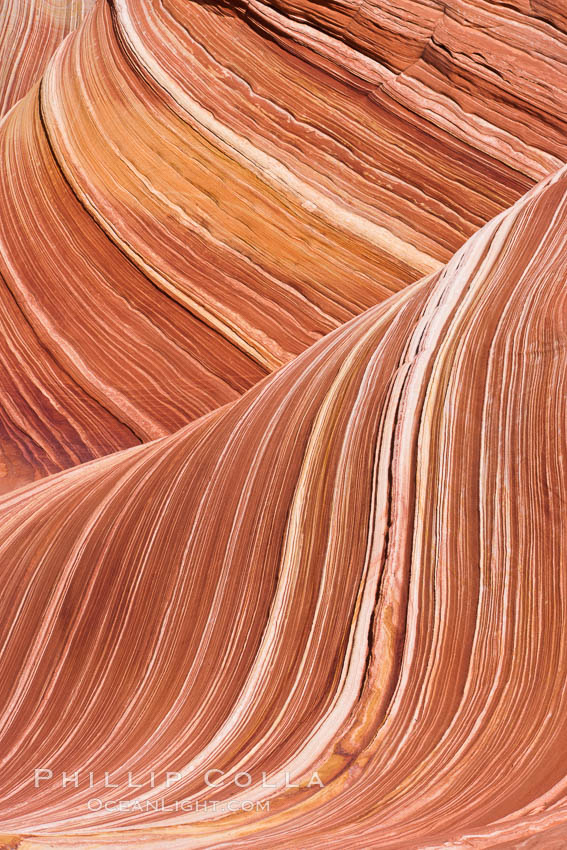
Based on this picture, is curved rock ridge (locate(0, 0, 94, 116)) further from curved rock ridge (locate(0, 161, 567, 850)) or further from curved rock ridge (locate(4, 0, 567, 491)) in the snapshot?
curved rock ridge (locate(0, 161, 567, 850))

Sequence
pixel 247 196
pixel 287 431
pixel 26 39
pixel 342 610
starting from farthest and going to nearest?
pixel 26 39 → pixel 247 196 → pixel 287 431 → pixel 342 610

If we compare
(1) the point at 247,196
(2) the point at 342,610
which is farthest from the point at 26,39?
(2) the point at 342,610

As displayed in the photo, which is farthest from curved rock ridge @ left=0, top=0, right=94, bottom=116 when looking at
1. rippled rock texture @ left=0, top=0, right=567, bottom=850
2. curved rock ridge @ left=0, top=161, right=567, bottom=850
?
curved rock ridge @ left=0, top=161, right=567, bottom=850

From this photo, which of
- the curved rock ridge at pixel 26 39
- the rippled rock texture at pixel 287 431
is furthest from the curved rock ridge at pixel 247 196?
the curved rock ridge at pixel 26 39

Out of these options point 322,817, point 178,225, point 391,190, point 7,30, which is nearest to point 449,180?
point 391,190

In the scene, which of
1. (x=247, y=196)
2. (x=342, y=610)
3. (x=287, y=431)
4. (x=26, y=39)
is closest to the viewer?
(x=342, y=610)

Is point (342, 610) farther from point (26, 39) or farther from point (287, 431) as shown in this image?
point (26, 39)

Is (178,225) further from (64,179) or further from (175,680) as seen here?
(175,680)
